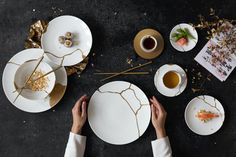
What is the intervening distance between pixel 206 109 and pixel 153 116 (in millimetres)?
198

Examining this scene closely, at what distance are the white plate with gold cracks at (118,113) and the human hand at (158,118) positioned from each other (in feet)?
0.07

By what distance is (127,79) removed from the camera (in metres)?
1.56

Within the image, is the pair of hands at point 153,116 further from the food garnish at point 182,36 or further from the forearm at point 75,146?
the food garnish at point 182,36

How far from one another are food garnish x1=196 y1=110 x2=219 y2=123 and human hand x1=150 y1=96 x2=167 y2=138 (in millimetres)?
127

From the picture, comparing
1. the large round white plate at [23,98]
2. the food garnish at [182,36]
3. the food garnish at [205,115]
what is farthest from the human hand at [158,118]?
the large round white plate at [23,98]

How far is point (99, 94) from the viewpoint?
154 centimetres

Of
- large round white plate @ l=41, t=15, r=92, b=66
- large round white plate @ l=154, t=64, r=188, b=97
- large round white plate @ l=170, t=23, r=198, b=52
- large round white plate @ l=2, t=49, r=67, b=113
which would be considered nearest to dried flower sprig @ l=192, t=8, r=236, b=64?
large round white plate @ l=170, t=23, r=198, b=52

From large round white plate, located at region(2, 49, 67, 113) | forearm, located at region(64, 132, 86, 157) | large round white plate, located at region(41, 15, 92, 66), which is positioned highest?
large round white plate, located at region(41, 15, 92, 66)

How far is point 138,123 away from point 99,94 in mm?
179

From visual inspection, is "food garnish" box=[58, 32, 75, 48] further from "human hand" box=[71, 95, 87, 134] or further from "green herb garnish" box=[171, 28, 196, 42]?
"green herb garnish" box=[171, 28, 196, 42]

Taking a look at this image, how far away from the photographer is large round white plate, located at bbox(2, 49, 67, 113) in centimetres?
153

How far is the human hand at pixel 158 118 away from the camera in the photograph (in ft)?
4.97

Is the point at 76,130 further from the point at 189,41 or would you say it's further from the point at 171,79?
the point at 189,41

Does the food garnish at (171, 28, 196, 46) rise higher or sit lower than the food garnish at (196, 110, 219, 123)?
higher
